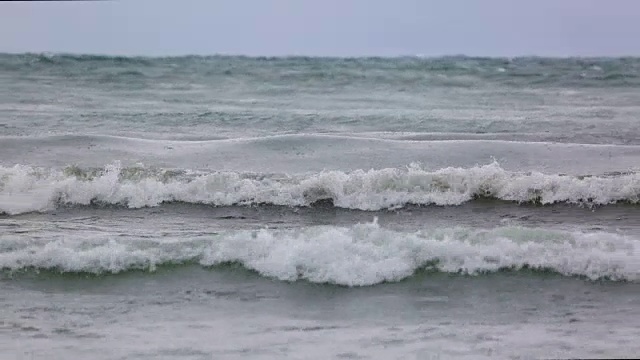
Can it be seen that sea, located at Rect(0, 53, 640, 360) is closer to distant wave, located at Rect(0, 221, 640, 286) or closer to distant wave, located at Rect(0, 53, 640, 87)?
distant wave, located at Rect(0, 221, 640, 286)

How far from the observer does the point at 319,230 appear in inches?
231

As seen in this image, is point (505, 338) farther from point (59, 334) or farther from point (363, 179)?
point (363, 179)

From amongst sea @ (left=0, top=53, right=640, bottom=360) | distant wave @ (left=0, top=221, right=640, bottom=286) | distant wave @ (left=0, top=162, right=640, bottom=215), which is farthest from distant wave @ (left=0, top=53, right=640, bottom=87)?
distant wave @ (left=0, top=221, right=640, bottom=286)

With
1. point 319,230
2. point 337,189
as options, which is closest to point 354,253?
point 319,230

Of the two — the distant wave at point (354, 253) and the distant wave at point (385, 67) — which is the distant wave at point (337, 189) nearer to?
the distant wave at point (354, 253)

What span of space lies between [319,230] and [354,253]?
0.54 m

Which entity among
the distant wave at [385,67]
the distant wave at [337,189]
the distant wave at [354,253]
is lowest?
the distant wave at [354,253]

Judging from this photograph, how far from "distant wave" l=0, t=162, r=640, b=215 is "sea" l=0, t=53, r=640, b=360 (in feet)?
0.07

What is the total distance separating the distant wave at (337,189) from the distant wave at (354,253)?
1224 millimetres

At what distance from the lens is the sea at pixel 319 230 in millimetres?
4418

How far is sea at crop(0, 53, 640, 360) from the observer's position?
4.42 metres

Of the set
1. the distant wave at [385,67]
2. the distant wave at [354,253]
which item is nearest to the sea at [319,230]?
the distant wave at [354,253]

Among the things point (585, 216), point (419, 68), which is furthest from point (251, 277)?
point (419, 68)

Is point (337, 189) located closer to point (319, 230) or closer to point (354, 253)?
point (319, 230)
